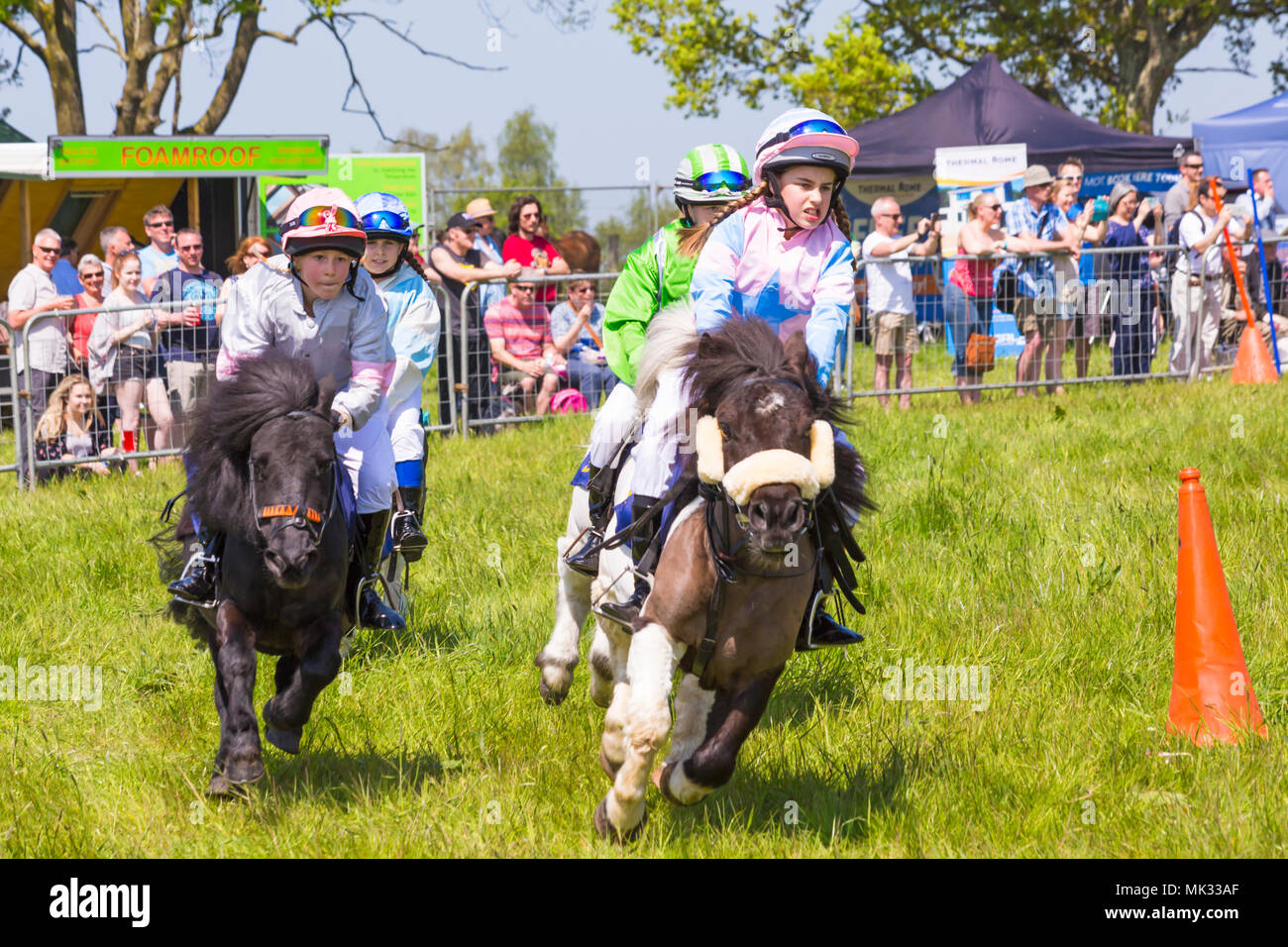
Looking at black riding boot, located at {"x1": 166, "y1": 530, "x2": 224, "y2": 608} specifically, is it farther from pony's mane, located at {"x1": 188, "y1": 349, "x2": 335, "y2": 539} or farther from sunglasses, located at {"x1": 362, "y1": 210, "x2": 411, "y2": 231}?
sunglasses, located at {"x1": 362, "y1": 210, "x2": 411, "y2": 231}

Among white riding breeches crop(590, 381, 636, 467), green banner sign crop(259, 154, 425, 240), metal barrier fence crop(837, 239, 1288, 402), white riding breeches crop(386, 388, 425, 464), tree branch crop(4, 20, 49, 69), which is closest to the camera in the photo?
white riding breeches crop(590, 381, 636, 467)

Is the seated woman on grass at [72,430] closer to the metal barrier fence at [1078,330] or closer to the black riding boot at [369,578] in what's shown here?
the black riding boot at [369,578]

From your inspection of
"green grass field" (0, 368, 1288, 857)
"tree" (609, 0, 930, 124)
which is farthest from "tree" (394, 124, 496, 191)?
"green grass field" (0, 368, 1288, 857)

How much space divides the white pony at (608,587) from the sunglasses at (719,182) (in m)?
0.96

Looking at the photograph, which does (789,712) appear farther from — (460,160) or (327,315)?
(460,160)

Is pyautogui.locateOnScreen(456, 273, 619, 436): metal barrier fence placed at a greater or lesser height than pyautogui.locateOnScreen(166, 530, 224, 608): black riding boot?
greater

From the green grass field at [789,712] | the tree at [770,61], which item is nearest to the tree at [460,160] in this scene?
the tree at [770,61]

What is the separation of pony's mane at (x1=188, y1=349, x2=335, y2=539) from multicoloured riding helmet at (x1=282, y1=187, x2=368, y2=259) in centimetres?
80

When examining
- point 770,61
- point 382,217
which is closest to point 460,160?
point 770,61

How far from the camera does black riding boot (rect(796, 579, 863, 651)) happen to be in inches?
193

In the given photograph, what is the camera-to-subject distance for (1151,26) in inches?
1323

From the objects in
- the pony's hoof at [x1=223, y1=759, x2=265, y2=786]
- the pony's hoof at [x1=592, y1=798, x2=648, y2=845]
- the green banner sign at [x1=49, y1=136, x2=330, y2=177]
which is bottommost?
the pony's hoof at [x1=592, y1=798, x2=648, y2=845]

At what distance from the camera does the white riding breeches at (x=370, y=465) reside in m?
6.53

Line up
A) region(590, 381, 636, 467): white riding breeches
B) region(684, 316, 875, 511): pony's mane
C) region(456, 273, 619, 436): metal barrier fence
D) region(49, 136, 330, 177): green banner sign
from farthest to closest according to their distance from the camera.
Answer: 1. region(49, 136, 330, 177): green banner sign
2. region(456, 273, 619, 436): metal barrier fence
3. region(590, 381, 636, 467): white riding breeches
4. region(684, 316, 875, 511): pony's mane
